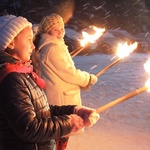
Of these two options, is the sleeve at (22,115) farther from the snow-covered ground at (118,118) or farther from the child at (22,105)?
the snow-covered ground at (118,118)

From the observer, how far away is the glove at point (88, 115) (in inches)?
76.0

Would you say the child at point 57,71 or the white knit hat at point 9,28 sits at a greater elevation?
the white knit hat at point 9,28

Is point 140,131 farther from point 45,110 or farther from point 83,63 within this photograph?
point 83,63

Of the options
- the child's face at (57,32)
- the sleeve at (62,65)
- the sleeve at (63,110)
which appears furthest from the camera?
the child's face at (57,32)

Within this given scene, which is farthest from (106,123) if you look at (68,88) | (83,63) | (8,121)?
(83,63)

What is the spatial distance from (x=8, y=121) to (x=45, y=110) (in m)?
0.29

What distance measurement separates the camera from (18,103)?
168 centimetres

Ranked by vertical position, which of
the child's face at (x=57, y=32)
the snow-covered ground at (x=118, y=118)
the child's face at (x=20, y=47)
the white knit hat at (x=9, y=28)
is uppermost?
the white knit hat at (x=9, y=28)

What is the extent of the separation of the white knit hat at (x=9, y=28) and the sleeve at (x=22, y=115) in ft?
0.87

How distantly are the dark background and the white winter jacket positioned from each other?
16.3m

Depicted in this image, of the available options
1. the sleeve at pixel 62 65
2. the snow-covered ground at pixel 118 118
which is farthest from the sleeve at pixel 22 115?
the snow-covered ground at pixel 118 118

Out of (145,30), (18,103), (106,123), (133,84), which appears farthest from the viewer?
(145,30)

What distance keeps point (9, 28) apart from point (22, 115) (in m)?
0.60

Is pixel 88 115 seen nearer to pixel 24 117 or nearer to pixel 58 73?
pixel 24 117
